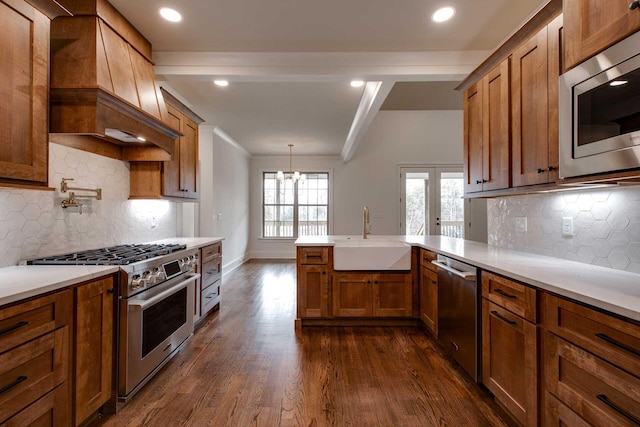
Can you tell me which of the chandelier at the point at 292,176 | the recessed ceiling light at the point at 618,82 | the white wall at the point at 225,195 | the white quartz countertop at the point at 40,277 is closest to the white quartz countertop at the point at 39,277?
the white quartz countertop at the point at 40,277

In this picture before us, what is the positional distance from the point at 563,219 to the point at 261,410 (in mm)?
2355

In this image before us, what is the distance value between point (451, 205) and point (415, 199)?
803mm

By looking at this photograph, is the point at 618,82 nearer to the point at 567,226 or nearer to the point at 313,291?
the point at 567,226

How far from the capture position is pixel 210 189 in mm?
5090

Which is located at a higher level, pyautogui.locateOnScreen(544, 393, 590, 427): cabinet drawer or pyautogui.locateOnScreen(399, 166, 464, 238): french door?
pyautogui.locateOnScreen(399, 166, 464, 238): french door

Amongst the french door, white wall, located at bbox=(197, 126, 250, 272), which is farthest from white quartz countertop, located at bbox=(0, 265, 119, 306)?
the french door

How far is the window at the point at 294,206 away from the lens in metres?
7.97

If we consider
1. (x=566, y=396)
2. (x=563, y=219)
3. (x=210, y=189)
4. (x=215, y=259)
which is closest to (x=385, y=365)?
(x=566, y=396)

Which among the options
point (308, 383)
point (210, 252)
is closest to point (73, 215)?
point (210, 252)

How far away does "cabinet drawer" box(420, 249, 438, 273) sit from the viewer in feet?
9.23

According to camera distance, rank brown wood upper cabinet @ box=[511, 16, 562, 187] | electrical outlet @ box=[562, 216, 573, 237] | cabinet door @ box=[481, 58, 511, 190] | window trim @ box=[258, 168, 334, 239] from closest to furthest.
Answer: brown wood upper cabinet @ box=[511, 16, 562, 187]
electrical outlet @ box=[562, 216, 573, 237]
cabinet door @ box=[481, 58, 511, 190]
window trim @ box=[258, 168, 334, 239]

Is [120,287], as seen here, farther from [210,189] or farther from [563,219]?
[210,189]

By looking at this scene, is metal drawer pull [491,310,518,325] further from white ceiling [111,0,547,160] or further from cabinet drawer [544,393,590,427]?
white ceiling [111,0,547,160]

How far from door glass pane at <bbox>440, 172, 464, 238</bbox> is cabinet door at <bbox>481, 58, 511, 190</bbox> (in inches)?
188
